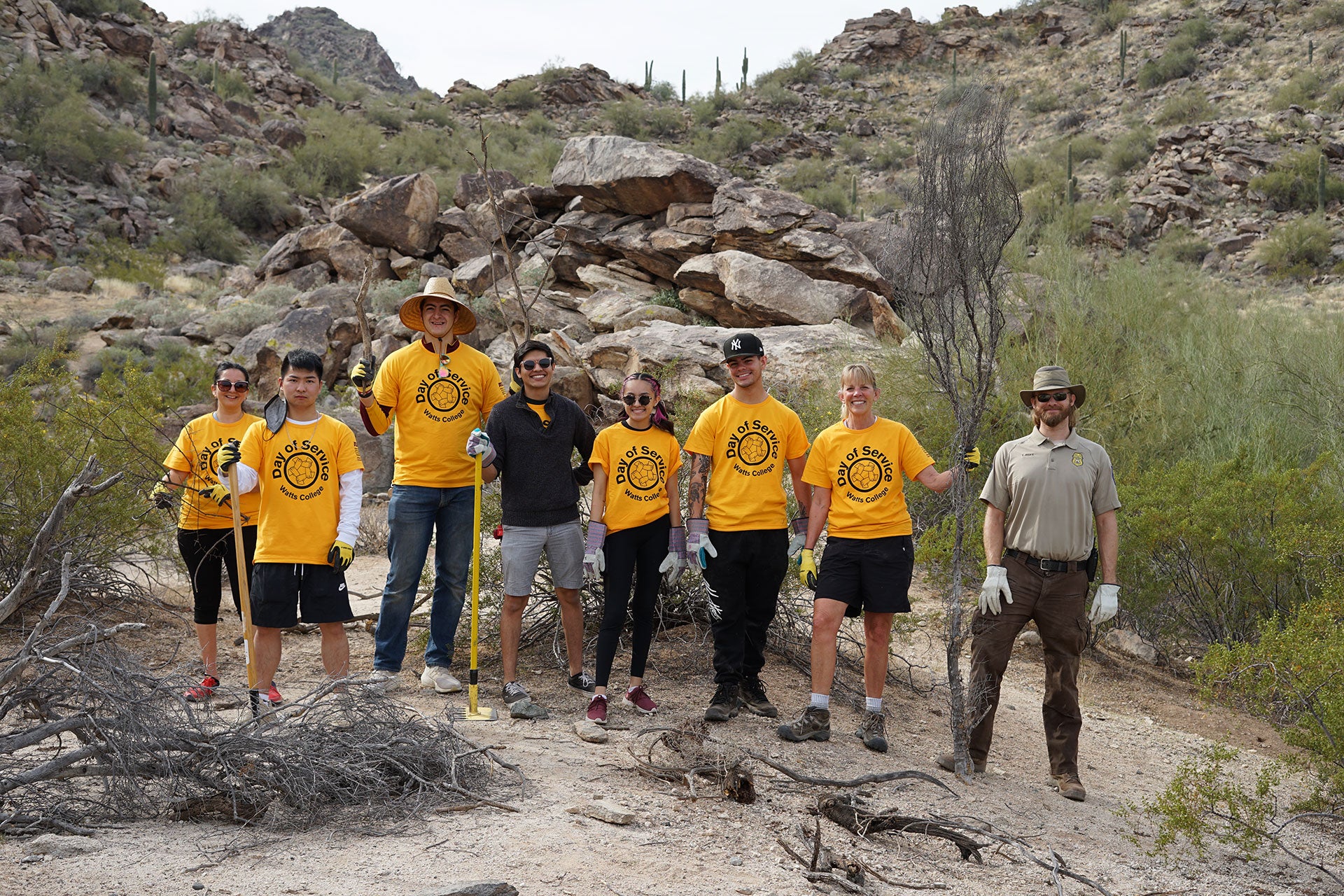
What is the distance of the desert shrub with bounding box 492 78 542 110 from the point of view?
37062 mm

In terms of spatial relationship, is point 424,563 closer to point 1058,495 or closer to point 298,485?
point 298,485

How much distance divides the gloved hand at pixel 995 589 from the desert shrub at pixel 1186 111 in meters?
27.5

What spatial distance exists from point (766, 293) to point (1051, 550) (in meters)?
9.74

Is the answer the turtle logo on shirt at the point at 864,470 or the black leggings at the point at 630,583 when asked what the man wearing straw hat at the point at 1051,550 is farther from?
the black leggings at the point at 630,583

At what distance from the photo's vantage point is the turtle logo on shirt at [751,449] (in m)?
5.00

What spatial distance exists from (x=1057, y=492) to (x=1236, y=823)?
1.56 meters

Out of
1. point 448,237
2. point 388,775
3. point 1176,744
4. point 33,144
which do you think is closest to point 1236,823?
point 1176,744

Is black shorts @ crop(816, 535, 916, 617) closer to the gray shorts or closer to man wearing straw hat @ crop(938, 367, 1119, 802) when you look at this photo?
man wearing straw hat @ crop(938, 367, 1119, 802)

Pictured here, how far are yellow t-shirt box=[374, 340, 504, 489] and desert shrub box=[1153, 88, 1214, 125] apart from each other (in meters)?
28.0

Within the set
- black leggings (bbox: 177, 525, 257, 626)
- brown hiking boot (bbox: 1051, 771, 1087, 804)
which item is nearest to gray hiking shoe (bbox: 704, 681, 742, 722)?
brown hiking boot (bbox: 1051, 771, 1087, 804)

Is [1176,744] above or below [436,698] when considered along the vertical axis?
below

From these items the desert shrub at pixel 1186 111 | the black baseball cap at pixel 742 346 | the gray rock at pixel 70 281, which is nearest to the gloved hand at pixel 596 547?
the black baseball cap at pixel 742 346

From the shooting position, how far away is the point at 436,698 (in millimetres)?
5316

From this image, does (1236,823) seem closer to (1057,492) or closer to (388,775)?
(1057,492)
